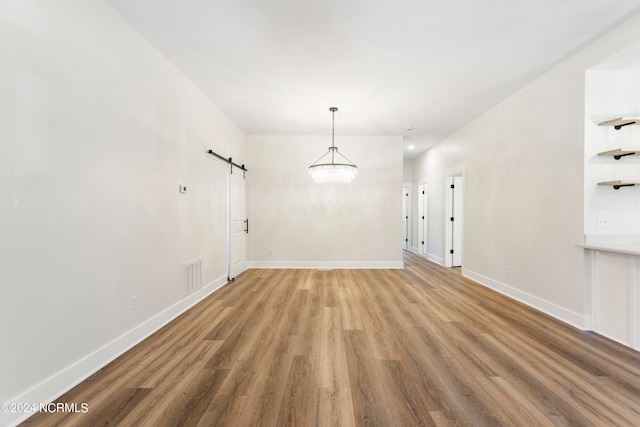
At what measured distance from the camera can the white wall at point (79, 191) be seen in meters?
1.54

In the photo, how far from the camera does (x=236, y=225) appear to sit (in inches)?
205

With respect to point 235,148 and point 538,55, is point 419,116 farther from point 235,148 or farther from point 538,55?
point 235,148

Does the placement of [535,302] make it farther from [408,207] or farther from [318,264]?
[408,207]

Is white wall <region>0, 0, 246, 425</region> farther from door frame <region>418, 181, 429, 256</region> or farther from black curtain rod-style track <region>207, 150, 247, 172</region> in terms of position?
door frame <region>418, 181, 429, 256</region>

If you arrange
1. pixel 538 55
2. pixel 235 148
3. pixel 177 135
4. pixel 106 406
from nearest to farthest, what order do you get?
1. pixel 106 406
2. pixel 538 55
3. pixel 177 135
4. pixel 235 148

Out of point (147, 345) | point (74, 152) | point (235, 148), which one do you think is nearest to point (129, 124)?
point (74, 152)

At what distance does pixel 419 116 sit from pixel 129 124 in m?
4.29

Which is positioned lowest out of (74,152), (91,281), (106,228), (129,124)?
(91,281)

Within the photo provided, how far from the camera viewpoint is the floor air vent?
131 inches

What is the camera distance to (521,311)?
3.30 meters

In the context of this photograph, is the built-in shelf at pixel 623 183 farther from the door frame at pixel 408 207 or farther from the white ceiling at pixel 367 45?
the door frame at pixel 408 207

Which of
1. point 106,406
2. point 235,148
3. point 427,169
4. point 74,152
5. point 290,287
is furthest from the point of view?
point 427,169

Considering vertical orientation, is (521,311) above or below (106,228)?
below

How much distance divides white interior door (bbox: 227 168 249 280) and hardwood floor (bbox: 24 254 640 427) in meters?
1.65
